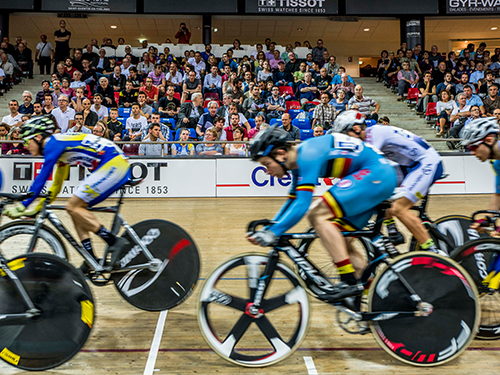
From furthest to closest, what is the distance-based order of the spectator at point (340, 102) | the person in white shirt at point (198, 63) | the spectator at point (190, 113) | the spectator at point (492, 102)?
the person in white shirt at point (198, 63) → the spectator at point (492, 102) → the spectator at point (340, 102) → the spectator at point (190, 113)

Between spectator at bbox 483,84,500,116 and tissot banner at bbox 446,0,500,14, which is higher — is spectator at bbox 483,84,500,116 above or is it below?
below

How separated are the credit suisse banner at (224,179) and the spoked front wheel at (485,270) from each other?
5917 millimetres

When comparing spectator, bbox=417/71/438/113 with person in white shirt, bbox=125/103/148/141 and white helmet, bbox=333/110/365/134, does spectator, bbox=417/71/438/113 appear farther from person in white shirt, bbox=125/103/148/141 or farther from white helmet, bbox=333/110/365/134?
white helmet, bbox=333/110/365/134

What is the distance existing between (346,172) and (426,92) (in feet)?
37.2

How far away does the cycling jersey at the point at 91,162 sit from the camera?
316 cm

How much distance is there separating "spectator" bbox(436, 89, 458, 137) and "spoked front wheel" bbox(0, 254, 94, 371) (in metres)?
9.93

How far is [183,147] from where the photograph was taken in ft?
29.1

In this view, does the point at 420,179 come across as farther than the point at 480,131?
Yes

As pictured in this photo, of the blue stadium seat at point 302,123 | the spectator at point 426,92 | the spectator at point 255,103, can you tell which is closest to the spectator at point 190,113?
the spectator at point 255,103

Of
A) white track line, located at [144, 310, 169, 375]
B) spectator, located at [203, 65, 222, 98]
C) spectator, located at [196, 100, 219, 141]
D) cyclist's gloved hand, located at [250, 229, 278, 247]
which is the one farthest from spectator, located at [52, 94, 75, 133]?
cyclist's gloved hand, located at [250, 229, 278, 247]

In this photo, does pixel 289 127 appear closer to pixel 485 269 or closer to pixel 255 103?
pixel 255 103

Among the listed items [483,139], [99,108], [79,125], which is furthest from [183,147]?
[483,139]

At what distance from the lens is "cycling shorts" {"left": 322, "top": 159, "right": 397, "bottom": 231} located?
258 centimetres

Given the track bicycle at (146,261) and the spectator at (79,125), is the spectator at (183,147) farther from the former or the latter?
the track bicycle at (146,261)
